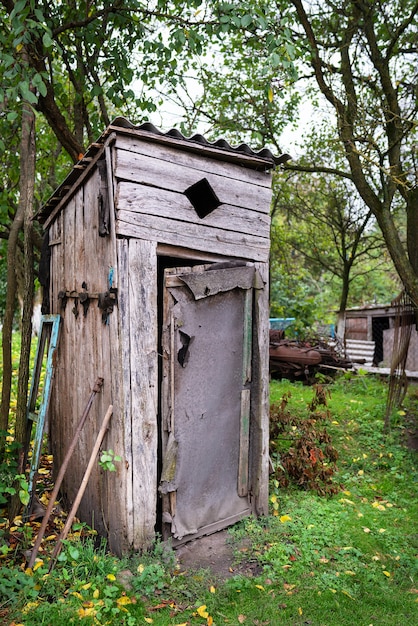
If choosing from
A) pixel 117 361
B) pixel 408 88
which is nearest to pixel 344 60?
pixel 408 88

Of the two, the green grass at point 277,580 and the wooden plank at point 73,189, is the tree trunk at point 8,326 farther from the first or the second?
the green grass at point 277,580

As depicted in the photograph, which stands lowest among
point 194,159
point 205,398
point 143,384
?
point 205,398

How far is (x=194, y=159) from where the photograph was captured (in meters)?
4.68

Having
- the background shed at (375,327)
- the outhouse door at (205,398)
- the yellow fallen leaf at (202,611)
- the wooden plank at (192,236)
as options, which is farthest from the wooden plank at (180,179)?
the background shed at (375,327)

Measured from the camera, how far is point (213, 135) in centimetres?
1104

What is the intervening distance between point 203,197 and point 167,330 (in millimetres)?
1469

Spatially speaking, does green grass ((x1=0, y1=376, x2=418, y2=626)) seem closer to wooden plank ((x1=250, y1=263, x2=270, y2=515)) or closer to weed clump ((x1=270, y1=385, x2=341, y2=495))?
weed clump ((x1=270, y1=385, x2=341, y2=495))

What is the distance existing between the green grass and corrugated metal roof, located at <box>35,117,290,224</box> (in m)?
3.31

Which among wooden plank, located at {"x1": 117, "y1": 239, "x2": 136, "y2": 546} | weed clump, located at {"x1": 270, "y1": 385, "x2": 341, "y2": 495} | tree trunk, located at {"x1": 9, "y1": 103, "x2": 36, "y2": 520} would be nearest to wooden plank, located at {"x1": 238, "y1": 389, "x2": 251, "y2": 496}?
weed clump, located at {"x1": 270, "y1": 385, "x2": 341, "y2": 495}

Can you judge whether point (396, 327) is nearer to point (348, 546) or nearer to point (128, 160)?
point (348, 546)

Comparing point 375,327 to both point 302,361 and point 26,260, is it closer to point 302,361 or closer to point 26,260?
point 302,361

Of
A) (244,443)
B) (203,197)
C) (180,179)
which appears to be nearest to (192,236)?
(180,179)

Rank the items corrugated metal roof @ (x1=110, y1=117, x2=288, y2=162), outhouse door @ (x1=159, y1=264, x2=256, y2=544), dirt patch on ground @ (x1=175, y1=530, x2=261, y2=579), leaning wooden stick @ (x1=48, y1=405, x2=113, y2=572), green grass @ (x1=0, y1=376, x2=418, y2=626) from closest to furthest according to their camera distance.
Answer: green grass @ (x1=0, y1=376, x2=418, y2=626) → leaning wooden stick @ (x1=48, y1=405, x2=113, y2=572) → corrugated metal roof @ (x1=110, y1=117, x2=288, y2=162) → dirt patch on ground @ (x1=175, y1=530, x2=261, y2=579) → outhouse door @ (x1=159, y1=264, x2=256, y2=544)

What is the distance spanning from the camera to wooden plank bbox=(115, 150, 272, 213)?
13.8 feet
